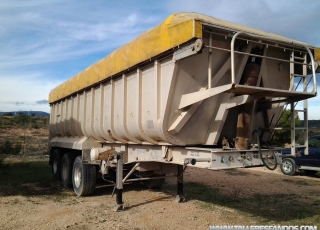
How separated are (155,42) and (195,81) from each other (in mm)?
991

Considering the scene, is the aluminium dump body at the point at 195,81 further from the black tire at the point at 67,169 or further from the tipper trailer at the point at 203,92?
the black tire at the point at 67,169

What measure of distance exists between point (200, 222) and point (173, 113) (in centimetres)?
228

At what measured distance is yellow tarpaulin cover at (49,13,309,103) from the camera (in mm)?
4660

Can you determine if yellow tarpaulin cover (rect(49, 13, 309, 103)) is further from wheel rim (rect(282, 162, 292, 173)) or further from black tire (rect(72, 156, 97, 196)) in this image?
wheel rim (rect(282, 162, 292, 173))

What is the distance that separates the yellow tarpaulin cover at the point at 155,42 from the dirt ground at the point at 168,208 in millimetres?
3028

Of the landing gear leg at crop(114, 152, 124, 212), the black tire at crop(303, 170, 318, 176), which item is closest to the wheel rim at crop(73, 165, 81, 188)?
the landing gear leg at crop(114, 152, 124, 212)

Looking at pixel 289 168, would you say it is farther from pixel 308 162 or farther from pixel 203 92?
pixel 203 92

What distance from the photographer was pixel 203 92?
4.84 m

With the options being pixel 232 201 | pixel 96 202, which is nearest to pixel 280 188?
pixel 232 201

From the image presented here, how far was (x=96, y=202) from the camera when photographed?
784 centimetres

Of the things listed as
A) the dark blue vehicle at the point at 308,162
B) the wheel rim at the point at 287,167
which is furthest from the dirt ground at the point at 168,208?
the wheel rim at the point at 287,167

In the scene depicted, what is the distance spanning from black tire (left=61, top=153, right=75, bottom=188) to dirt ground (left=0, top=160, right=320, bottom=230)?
465mm

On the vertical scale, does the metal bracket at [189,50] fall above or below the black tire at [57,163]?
above

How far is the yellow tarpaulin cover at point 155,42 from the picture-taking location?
4660 millimetres
